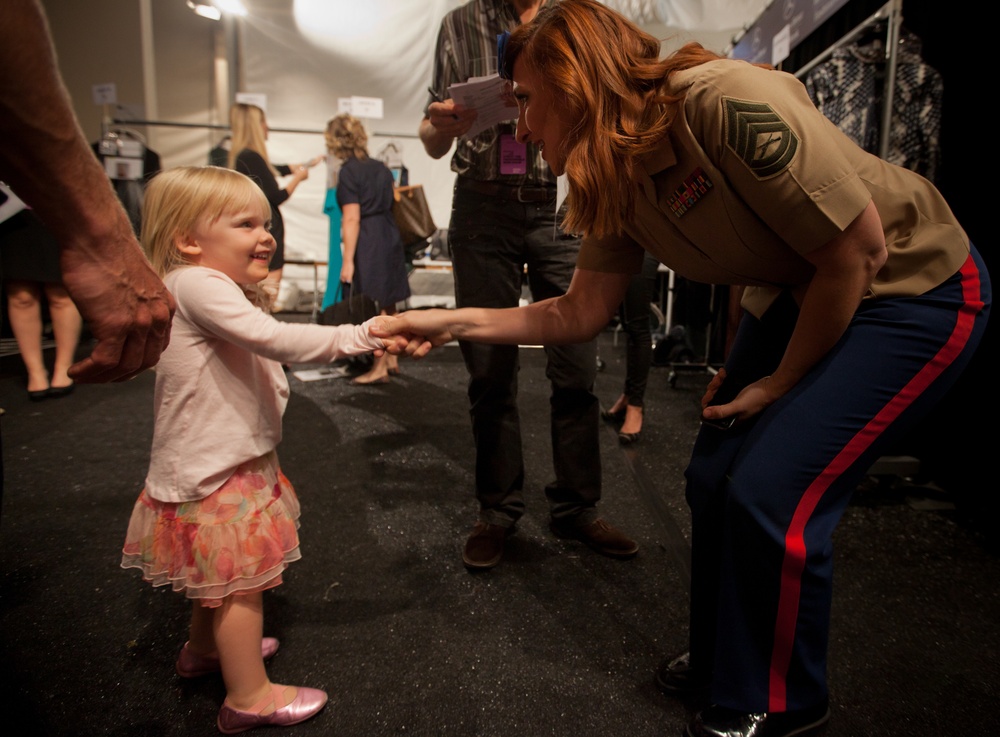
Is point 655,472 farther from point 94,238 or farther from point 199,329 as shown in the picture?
point 94,238

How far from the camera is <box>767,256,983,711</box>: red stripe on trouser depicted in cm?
92

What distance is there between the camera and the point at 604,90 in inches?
36.0

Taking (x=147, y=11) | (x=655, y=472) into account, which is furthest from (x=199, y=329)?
(x=147, y=11)

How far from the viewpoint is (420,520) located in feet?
6.30

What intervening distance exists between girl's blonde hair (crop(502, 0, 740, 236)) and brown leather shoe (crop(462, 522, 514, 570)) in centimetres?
103

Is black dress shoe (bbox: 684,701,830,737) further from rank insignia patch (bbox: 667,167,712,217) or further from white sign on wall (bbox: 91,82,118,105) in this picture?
white sign on wall (bbox: 91,82,118,105)

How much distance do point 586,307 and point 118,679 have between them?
4.09 feet

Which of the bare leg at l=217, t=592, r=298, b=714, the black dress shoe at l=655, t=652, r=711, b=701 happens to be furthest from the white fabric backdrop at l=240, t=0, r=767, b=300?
the black dress shoe at l=655, t=652, r=711, b=701

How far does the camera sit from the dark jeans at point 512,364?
166 cm

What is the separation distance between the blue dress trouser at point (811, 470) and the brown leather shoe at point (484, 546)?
29.0 inches

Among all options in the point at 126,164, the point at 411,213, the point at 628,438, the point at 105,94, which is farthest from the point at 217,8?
the point at 628,438

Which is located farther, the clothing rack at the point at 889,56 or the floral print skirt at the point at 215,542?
the clothing rack at the point at 889,56

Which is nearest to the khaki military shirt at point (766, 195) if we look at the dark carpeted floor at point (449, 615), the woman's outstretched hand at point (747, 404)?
the woman's outstretched hand at point (747, 404)

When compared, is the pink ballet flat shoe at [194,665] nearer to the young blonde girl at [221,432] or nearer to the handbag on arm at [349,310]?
the young blonde girl at [221,432]
